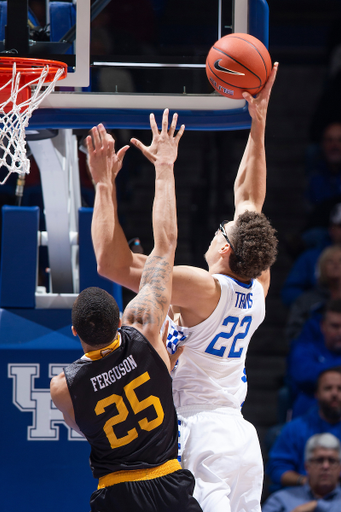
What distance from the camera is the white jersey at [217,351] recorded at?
283cm

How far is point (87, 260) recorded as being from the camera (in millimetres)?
4039

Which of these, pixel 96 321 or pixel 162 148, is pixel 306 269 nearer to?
pixel 162 148

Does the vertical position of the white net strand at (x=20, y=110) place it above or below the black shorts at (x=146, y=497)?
above

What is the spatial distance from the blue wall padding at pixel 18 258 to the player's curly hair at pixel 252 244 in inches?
63.0

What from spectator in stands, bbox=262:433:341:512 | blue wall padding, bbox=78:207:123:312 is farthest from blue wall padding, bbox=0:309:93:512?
spectator in stands, bbox=262:433:341:512

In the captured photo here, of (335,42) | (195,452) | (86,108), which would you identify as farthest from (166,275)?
(335,42)

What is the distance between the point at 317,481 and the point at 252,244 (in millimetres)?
3352

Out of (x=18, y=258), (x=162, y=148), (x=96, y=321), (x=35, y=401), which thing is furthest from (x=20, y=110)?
(x=35, y=401)

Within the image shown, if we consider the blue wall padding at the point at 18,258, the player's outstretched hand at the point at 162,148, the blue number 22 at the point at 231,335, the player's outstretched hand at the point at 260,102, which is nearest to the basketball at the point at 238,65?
the player's outstretched hand at the point at 260,102

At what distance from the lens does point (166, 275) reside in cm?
260

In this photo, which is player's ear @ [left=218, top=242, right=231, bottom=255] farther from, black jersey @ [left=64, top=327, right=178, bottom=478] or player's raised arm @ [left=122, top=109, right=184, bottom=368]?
black jersey @ [left=64, top=327, right=178, bottom=478]

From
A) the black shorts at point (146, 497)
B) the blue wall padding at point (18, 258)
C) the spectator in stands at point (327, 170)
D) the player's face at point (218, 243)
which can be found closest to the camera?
the black shorts at point (146, 497)

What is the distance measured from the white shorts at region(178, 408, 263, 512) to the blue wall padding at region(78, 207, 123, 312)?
1319mm

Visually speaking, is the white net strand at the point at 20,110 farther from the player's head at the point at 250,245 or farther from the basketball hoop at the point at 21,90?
the player's head at the point at 250,245
